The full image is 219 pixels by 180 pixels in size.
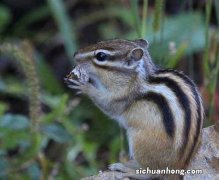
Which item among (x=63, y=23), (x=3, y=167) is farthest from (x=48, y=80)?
(x=3, y=167)

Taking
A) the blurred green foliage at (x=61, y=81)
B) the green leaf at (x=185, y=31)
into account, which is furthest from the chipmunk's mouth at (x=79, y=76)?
the green leaf at (x=185, y=31)

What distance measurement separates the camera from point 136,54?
11.3 feet

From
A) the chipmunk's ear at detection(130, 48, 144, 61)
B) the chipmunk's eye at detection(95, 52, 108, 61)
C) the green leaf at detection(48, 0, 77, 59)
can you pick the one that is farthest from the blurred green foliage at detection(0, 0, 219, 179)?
the chipmunk's eye at detection(95, 52, 108, 61)

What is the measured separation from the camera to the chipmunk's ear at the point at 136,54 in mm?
3443

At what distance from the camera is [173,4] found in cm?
674

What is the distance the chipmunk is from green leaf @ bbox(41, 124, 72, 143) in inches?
28.3

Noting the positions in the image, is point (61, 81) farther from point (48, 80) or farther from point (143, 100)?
point (143, 100)

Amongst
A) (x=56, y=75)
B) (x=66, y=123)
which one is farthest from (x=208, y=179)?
(x=56, y=75)

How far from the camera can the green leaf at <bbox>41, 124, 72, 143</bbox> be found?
13.9 ft

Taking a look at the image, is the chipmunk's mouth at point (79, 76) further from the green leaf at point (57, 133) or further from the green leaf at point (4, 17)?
the green leaf at point (4, 17)

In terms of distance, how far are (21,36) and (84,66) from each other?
3190mm

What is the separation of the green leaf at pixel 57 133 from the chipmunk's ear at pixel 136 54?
0.95m

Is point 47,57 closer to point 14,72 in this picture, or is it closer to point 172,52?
point 14,72

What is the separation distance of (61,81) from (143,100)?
3.07m
